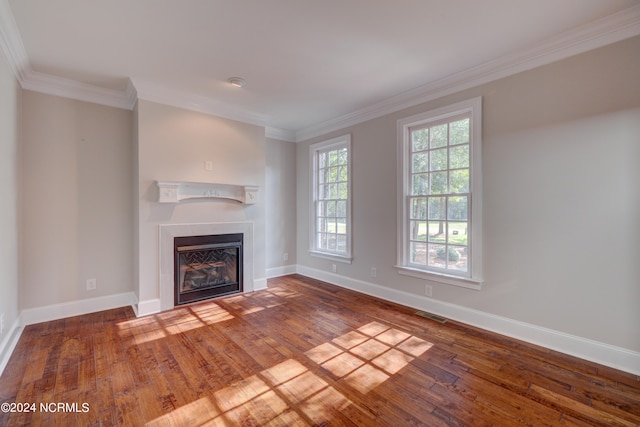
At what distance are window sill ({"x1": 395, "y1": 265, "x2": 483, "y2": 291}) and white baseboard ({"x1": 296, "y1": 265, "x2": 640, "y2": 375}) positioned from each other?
0.25 meters

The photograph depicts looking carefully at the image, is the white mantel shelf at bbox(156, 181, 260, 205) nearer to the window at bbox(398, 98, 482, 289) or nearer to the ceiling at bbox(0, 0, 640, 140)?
the ceiling at bbox(0, 0, 640, 140)

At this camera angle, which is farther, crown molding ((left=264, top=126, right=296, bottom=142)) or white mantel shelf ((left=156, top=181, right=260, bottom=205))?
crown molding ((left=264, top=126, right=296, bottom=142))

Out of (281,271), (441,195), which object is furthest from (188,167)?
(441,195)

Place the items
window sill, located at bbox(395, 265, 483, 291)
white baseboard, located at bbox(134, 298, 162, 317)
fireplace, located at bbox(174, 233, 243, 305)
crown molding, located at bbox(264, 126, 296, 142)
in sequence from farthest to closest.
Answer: crown molding, located at bbox(264, 126, 296, 142), fireplace, located at bbox(174, 233, 243, 305), white baseboard, located at bbox(134, 298, 162, 317), window sill, located at bbox(395, 265, 483, 291)

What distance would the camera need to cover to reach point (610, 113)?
231 centimetres

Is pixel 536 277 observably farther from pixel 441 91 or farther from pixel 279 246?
pixel 279 246

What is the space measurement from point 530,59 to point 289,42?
2239 mm

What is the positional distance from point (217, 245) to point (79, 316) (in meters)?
1.70

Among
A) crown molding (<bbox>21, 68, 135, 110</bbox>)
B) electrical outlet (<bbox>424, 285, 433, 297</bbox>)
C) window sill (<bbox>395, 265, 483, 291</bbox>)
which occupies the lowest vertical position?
electrical outlet (<bbox>424, 285, 433, 297</bbox>)

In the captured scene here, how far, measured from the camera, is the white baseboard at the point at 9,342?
2.30 meters

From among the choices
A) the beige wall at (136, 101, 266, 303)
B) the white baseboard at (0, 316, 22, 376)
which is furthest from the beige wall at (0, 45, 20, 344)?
the beige wall at (136, 101, 266, 303)

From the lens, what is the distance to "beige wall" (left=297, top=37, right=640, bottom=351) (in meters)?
2.25

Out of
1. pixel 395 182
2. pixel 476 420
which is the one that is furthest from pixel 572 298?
pixel 395 182

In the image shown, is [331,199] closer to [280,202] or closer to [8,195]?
[280,202]
